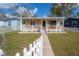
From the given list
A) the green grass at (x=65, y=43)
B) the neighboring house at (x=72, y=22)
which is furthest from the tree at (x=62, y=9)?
the green grass at (x=65, y=43)

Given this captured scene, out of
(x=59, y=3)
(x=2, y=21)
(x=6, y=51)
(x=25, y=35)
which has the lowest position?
(x=6, y=51)

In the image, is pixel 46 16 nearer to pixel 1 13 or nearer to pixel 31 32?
pixel 31 32

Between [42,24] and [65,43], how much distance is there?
Answer: 357 millimetres

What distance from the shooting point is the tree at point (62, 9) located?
2.77m

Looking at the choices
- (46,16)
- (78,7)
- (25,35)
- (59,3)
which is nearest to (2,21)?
(25,35)

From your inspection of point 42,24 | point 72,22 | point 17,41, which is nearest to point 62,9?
point 72,22

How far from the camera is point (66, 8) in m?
2.80

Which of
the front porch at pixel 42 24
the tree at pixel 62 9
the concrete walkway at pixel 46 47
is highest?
the tree at pixel 62 9

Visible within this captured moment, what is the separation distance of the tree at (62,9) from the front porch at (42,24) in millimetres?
68

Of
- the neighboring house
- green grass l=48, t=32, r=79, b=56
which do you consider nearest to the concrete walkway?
green grass l=48, t=32, r=79, b=56

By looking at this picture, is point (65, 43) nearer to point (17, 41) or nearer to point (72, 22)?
point (72, 22)

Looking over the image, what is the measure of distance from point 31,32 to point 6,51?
37cm

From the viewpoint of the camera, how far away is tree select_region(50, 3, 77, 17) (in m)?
2.77

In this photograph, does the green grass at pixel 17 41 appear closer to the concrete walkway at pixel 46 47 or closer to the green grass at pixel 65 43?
the concrete walkway at pixel 46 47
